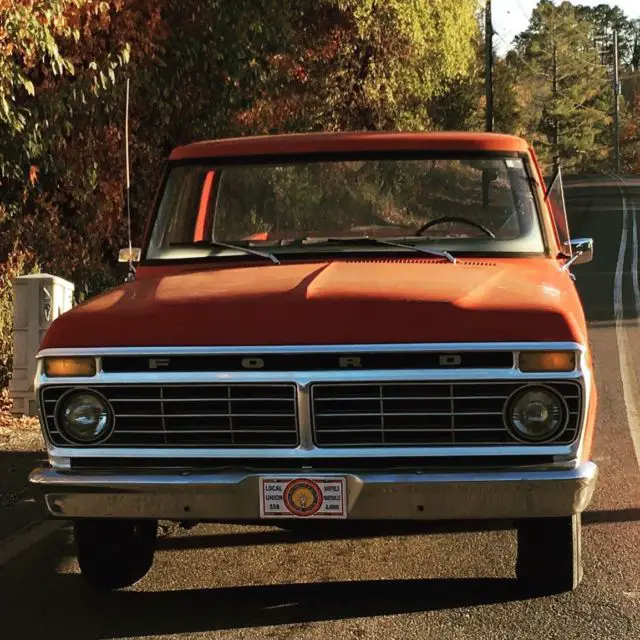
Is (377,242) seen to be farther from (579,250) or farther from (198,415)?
(198,415)

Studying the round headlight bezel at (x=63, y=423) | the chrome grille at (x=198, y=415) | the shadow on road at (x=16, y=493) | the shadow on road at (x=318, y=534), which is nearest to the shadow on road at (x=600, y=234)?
the shadow on road at (x=16, y=493)

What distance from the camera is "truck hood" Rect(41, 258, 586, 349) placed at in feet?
12.5

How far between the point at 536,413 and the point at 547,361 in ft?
0.66

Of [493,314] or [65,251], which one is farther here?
[65,251]

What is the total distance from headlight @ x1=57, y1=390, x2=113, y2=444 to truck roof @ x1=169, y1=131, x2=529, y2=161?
184 centimetres

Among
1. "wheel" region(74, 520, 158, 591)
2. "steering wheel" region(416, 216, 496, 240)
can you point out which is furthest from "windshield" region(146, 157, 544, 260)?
"wheel" region(74, 520, 158, 591)

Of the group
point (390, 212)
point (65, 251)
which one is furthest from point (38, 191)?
point (390, 212)

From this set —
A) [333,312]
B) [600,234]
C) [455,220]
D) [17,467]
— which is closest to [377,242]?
[455,220]

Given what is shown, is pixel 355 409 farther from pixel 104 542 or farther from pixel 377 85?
pixel 377 85

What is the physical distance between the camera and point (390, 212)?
543 centimetres

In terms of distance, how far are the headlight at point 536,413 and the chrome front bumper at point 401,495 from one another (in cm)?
15

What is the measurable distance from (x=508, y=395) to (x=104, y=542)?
6.14ft

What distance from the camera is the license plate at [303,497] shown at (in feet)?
12.6

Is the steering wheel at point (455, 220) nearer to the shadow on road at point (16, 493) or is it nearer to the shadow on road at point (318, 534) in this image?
the shadow on road at point (318, 534)
